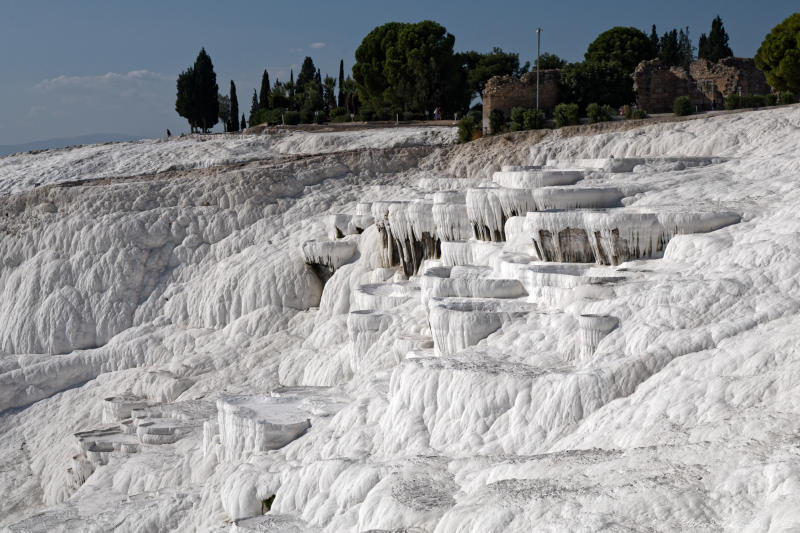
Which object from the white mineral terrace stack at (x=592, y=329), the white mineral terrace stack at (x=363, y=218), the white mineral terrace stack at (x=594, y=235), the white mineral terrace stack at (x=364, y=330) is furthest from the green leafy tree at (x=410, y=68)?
the white mineral terrace stack at (x=592, y=329)

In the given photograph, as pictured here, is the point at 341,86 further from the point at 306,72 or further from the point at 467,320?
the point at 467,320

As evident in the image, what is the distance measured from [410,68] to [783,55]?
13.6 metres

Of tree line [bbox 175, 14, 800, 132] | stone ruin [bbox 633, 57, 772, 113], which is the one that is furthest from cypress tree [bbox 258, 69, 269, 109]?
stone ruin [bbox 633, 57, 772, 113]

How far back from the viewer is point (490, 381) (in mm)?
9336

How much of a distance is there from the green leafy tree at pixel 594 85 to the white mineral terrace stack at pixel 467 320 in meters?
17.4

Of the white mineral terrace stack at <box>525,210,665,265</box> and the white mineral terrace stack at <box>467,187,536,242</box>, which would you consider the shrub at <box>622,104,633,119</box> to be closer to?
the white mineral terrace stack at <box>467,187,536,242</box>

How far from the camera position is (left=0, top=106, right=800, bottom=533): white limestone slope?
7023mm

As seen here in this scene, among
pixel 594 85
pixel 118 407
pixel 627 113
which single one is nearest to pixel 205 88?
pixel 594 85

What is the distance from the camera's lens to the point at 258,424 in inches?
454

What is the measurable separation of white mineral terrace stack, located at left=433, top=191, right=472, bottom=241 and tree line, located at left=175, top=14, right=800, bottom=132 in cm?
1289

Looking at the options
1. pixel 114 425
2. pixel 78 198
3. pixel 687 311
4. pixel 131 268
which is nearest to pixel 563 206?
pixel 687 311

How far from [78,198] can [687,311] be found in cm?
1921

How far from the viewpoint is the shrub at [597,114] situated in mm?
24094

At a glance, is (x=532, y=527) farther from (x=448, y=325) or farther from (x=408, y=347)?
(x=408, y=347)
